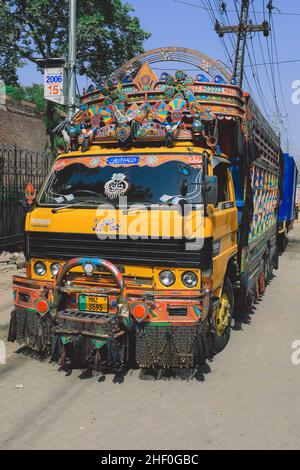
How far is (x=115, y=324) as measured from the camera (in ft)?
14.6

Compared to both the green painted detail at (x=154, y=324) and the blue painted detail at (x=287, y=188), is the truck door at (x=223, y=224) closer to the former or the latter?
the green painted detail at (x=154, y=324)

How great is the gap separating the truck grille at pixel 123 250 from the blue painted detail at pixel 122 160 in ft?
3.19

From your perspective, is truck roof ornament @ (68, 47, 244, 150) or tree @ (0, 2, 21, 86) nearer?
truck roof ornament @ (68, 47, 244, 150)

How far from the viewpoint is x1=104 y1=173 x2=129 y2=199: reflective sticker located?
196 inches

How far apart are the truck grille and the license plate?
409 millimetres

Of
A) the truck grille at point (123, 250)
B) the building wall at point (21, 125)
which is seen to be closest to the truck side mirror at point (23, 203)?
the truck grille at point (123, 250)

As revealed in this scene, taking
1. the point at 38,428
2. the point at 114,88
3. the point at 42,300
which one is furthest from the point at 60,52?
the point at 38,428

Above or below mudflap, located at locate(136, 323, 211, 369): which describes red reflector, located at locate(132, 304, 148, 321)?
above

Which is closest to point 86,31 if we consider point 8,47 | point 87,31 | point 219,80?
point 87,31

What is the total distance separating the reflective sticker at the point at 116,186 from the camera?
499cm

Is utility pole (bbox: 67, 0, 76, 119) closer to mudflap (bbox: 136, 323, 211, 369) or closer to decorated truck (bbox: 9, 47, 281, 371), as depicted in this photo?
decorated truck (bbox: 9, 47, 281, 371)

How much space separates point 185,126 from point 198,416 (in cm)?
307

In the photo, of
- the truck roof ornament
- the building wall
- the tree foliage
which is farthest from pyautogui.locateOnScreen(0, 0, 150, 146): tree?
the truck roof ornament

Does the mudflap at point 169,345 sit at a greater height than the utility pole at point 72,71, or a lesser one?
lesser
